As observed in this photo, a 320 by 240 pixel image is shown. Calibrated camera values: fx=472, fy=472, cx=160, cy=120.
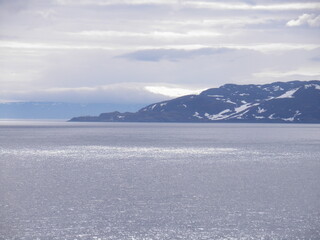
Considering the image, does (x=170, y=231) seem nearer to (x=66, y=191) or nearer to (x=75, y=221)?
(x=75, y=221)

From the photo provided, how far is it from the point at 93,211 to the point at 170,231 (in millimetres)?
11975

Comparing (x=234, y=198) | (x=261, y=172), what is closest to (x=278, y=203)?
(x=234, y=198)

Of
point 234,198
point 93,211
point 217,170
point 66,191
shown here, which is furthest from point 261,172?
point 93,211

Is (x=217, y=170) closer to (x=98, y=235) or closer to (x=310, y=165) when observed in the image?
(x=310, y=165)

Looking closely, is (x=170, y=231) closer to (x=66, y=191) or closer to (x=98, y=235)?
(x=98, y=235)

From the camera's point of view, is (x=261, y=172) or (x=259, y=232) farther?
(x=261, y=172)

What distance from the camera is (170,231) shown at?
44.1 m

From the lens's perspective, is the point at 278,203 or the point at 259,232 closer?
the point at 259,232

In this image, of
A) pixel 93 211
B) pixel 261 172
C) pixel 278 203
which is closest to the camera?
pixel 93 211

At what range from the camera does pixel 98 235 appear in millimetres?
42375

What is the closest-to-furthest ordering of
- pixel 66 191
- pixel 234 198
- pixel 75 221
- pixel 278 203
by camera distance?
pixel 75 221 < pixel 278 203 < pixel 234 198 < pixel 66 191

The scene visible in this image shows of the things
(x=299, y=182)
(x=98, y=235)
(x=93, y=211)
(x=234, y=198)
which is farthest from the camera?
(x=299, y=182)

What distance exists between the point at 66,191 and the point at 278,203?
29.6 metres

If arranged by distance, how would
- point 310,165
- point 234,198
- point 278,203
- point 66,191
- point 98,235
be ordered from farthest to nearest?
point 310,165, point 66,191, point 234,198, point 278,203, point 98,235
